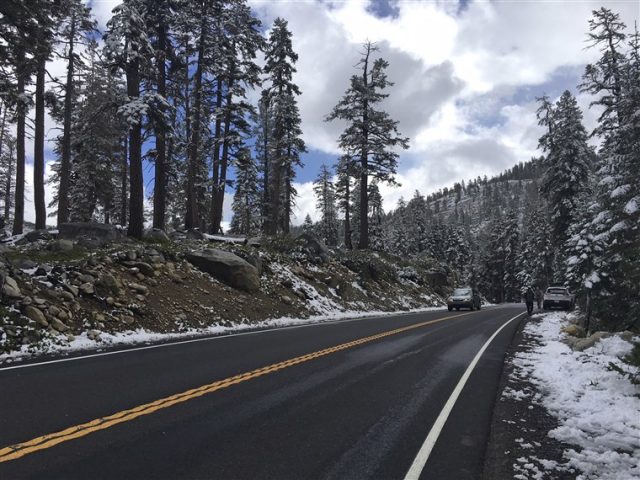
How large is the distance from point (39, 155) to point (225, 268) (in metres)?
11.6

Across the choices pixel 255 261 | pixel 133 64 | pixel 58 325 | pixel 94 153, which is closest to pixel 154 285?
pixel 58 325

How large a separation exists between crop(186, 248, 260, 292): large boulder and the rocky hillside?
0.15 ft

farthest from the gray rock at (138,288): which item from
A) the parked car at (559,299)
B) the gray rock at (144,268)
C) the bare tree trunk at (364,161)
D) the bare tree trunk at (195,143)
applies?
the parked car at (559,299)

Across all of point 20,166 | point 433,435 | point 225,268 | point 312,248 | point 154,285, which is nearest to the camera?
point 433,435

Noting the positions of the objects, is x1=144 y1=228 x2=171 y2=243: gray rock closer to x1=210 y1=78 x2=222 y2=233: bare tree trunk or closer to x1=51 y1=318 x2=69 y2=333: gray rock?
x1=210 y1=78 x2=222 y2=233: bare tree trunk

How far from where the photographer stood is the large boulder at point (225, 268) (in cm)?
1975

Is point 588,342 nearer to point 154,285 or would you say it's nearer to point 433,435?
point 433,435

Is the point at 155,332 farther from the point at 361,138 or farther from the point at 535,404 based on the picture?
the point at 361,138

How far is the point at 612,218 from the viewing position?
13453 mm

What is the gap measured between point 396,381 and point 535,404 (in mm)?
2440

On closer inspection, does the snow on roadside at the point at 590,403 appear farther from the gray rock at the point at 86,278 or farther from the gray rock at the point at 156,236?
the gray rock at the point at 156,236

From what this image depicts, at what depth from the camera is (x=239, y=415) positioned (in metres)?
6.12

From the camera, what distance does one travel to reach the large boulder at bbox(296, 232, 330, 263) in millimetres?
28141

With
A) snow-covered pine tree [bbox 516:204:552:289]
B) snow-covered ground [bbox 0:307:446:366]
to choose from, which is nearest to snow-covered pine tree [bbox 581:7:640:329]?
snow-covered ground [bbox 0:307:446:366]
